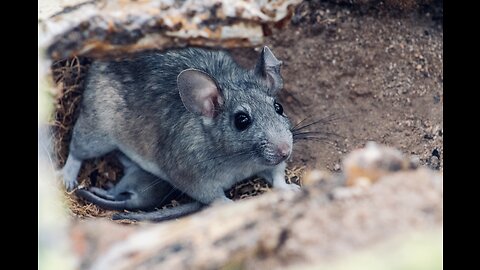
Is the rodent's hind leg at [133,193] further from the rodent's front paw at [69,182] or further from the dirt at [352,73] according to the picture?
the dirt at [352,73]

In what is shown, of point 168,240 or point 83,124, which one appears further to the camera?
point 83,124

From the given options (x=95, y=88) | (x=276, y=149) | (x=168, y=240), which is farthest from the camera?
(x=95, y=88)

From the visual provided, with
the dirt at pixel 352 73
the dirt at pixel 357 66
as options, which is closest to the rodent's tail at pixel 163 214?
the dirt at pixel 352 73

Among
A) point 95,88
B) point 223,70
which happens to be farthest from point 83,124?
point 223,70

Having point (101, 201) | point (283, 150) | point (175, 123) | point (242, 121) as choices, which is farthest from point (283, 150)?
point (101, 201)

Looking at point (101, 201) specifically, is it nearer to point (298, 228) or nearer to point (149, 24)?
point (149, 24)

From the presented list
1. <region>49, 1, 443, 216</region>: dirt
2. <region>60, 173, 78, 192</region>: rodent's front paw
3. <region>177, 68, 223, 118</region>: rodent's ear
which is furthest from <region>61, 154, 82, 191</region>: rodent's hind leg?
<region>177, 68, 223, 118</region>: rodent's ear

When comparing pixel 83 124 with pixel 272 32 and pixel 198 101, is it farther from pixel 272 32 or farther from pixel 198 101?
pixel 272 32
